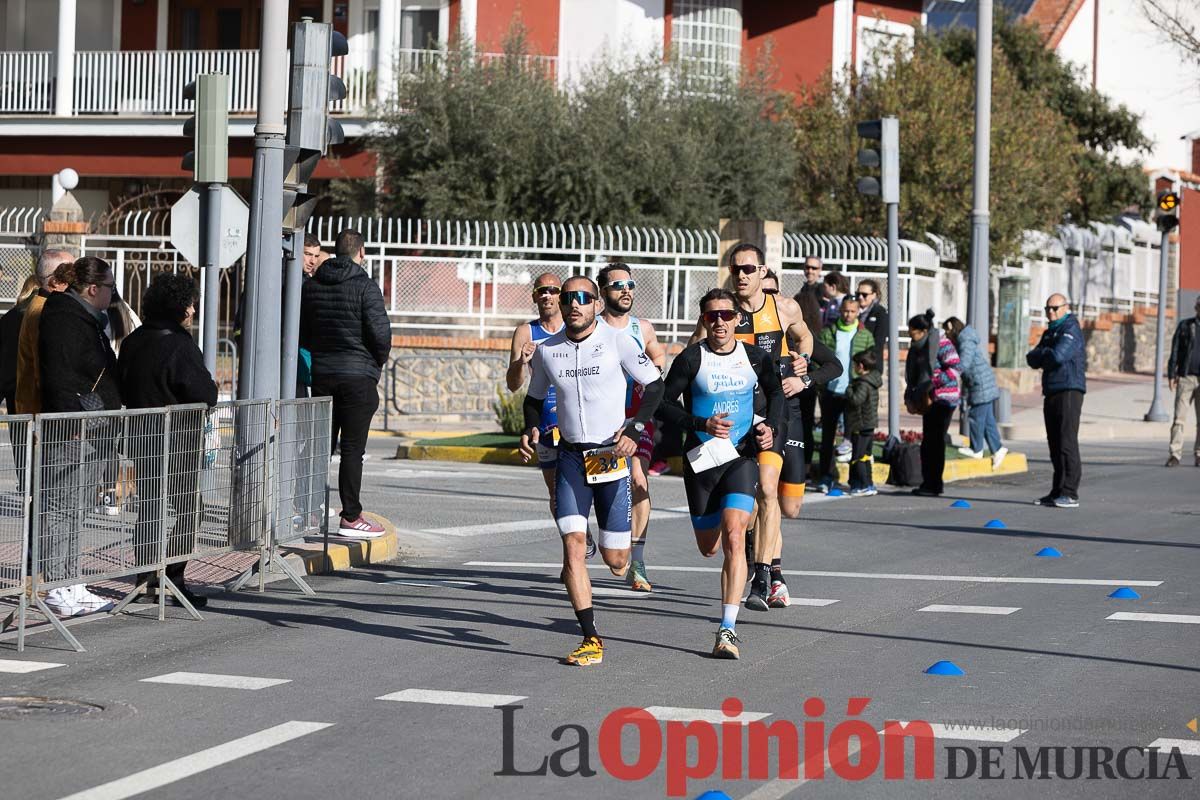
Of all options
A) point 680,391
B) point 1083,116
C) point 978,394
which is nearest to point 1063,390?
point 978,394

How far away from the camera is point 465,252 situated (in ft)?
89.9

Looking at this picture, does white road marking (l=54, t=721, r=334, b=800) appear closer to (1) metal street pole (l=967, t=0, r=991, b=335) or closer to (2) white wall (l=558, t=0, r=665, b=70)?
(1) metal street pole (l=967, t=0, r=991, b=335)

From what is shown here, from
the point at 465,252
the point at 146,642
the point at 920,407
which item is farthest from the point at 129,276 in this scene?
the point at 146,642

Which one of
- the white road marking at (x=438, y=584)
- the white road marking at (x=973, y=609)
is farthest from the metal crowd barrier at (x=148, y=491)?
the white road marking at (x=973, y=609)

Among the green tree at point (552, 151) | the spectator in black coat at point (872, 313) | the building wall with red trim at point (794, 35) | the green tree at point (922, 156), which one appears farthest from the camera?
the building wall with red trim at point (794, 35)

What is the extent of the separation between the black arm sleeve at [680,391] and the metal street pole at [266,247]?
403 cm

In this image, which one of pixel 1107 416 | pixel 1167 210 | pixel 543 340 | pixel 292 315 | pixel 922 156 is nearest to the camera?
pixel 543 340

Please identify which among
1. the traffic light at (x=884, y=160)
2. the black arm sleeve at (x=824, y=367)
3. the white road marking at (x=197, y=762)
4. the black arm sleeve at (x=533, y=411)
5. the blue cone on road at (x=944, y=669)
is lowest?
the white road marking at (x=197, y=762)

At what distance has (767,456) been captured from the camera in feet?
32.4

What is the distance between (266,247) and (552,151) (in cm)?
1809

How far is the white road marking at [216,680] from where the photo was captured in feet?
25.6

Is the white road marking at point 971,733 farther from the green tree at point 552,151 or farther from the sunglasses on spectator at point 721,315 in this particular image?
the green tree at point 552,151

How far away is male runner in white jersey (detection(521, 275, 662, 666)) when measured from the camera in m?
8.48

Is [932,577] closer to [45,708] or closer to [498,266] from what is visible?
[45,708]
